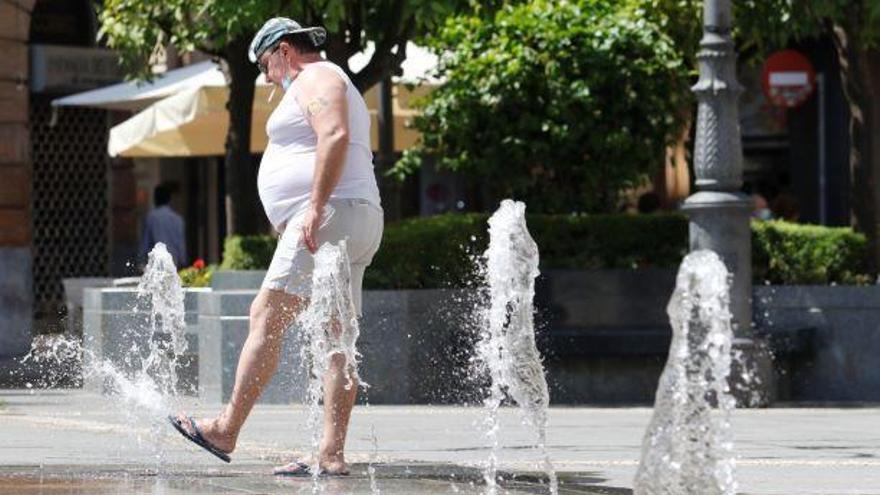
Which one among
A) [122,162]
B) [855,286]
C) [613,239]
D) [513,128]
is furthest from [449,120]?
[122,162]

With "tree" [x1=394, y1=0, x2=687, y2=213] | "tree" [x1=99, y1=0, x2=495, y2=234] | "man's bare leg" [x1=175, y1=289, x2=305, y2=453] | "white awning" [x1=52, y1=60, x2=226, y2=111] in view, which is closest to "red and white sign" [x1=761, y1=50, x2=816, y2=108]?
"white awning" [x1=52, y1=60, x2=226, y2=111]

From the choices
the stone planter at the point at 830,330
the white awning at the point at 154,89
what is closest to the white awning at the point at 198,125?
the white awning at the point at 154,89

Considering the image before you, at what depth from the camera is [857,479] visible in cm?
945

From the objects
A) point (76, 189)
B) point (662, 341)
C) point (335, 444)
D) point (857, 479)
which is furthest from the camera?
point (76, 189)

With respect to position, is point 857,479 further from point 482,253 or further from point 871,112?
point 871,112

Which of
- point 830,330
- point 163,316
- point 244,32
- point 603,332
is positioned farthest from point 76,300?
point 830,330

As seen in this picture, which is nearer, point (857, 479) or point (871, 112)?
point (857, 479)

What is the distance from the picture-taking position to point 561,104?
17.0 metres

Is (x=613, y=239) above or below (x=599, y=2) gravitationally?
below

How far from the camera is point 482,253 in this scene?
598 inches

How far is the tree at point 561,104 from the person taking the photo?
1703 centimetres

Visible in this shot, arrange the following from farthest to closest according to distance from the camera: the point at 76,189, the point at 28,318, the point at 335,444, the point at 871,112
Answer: the point at 76,189, the point at 28,318, the point at 871,112, the point at 335,444

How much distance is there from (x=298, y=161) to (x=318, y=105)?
260 millimetres

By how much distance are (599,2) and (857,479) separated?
8.63m
